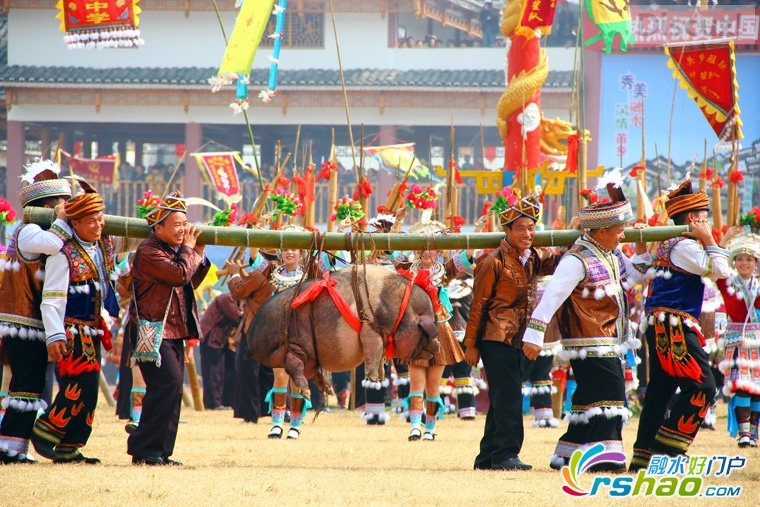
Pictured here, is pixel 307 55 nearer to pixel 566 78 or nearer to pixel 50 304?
pixel 566 78

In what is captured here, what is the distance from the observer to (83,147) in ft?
70.7

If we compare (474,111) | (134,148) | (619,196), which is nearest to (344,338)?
(619,196)

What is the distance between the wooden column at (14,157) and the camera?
20156mm

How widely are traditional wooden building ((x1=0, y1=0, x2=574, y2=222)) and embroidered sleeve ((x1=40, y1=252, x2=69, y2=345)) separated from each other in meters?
13.5

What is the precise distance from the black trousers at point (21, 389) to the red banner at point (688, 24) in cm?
1480

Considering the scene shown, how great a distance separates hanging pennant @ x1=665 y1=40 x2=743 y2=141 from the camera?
9117mm

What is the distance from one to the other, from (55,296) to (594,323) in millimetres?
3251

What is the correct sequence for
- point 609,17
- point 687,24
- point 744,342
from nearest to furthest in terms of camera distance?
point 744,342 → point 609,17 → point 687,24

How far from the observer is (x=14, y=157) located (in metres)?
20.2

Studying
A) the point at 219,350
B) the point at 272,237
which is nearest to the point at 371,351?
the point at 272,237

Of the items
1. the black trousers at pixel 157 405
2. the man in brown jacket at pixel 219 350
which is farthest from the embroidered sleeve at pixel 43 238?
the man in brown jacket at pixel 219 350

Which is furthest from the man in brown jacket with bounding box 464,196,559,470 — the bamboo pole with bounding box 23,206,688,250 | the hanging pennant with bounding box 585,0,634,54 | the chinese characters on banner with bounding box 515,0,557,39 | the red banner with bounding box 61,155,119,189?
the red banner with bounding box 61,155,119,189

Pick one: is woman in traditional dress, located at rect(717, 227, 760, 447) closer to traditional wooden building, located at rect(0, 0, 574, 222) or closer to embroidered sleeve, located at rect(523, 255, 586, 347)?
embroidered sleeve, located at rect(523, 255, 586, 347)

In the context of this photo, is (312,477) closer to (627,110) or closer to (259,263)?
(259,263)
